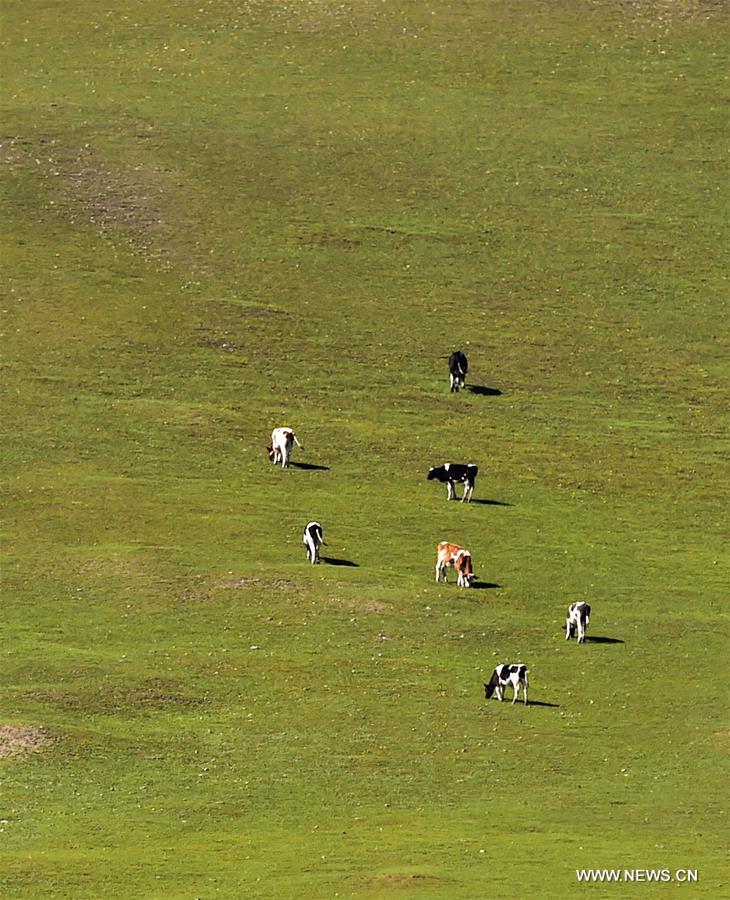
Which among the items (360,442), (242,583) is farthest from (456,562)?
(360,442)

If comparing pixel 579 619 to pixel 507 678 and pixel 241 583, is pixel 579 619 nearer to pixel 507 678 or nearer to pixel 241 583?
pixel 507 678

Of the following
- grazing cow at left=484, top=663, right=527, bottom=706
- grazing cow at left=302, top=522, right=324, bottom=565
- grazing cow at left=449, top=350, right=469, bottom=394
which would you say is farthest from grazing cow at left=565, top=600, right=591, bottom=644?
grazing cow at left=449, top=350, right=469, bottom=394

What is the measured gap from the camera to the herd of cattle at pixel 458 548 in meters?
45.4

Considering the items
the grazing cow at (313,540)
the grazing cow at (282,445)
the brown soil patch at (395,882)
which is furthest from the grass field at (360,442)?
the grazing cow at (282,445)

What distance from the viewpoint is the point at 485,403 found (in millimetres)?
71062

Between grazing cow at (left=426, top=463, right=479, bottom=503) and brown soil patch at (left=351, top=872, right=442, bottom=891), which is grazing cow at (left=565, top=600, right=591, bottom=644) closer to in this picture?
→ grazing cow at (left=426, top=463, right=479, bottom=503)

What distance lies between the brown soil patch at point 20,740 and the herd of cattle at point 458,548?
1020cm

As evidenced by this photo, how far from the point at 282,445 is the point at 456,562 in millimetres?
11963

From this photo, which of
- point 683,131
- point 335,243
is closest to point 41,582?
point 335,243

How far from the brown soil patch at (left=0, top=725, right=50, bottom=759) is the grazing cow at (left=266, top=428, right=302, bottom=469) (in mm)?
22658

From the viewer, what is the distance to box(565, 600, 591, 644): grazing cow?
49750mm

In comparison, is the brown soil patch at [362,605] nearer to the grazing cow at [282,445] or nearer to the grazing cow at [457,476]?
the grazing cow at [457,476]

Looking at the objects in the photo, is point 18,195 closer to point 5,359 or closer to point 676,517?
point 5,359

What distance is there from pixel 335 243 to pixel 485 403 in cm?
1599
